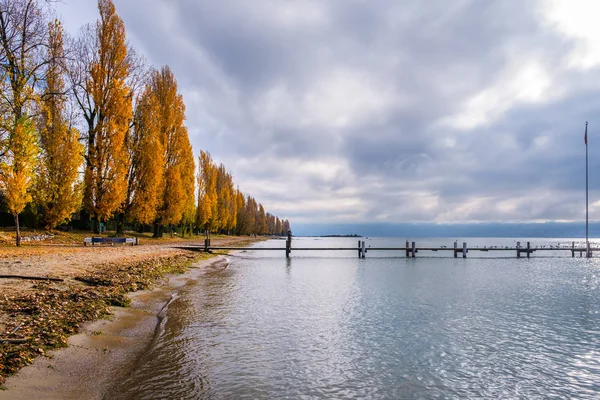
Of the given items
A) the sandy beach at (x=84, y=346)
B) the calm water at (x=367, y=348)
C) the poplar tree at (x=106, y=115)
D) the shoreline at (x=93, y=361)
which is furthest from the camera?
the poplar tree at (x=106, y=115)

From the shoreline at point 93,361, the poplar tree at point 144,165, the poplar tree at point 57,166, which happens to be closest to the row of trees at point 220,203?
the poplar tree at point 144,165

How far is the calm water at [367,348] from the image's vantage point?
6.45 m

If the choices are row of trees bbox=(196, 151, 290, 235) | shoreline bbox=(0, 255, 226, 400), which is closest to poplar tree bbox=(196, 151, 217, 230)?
row of trees bbox=(196, 151, 290, 235)

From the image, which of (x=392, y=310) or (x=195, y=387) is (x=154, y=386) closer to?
(x=195, y=387)

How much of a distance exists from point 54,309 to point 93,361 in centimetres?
251

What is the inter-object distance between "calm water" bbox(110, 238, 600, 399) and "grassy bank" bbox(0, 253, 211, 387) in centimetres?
161

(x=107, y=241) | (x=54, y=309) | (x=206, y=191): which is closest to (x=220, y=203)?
(x=206, y=191)

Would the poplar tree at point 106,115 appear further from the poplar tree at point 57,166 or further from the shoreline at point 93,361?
the shoreline at point 93,361

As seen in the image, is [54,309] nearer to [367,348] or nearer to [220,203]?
[367,348]

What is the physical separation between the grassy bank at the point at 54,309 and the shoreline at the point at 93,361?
0.65 ft

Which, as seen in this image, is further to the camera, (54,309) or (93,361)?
(54,309)

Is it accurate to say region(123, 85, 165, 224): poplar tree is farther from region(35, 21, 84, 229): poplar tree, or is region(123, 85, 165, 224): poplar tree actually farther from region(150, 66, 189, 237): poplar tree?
region(35, 21, 84, 229): poplar tree

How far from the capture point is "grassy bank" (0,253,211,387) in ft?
19.3

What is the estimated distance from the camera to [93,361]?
6555 mm
